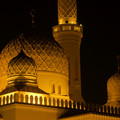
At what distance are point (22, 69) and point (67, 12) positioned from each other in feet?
35.5

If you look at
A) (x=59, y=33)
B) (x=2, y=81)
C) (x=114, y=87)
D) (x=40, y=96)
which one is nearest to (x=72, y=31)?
(x=59, y=33)

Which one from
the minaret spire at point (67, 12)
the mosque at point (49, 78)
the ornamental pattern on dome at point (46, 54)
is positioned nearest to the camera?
the mosque at point (49, 78)

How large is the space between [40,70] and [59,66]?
147 cm

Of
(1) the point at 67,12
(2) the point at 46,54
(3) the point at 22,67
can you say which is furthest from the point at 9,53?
(1) the point at 67,12

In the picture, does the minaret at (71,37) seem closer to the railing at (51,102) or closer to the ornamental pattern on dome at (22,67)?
the railing at (51,102)

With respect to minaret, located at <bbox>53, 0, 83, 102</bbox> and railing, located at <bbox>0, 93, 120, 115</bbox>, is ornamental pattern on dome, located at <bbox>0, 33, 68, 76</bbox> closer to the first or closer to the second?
minaret, located at <bbox>53, 0, 83, 102</bbox>

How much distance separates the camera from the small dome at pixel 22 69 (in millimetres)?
31609

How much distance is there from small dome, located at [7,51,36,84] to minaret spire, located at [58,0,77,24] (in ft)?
31.2

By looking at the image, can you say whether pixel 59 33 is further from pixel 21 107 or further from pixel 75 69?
pixel 21 107

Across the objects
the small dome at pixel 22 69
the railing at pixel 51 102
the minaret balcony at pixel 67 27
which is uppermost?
the minaret balcony at pixel 67 27

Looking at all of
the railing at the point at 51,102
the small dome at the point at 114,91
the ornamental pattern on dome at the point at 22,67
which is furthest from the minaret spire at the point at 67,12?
the railing at the point at 51,102

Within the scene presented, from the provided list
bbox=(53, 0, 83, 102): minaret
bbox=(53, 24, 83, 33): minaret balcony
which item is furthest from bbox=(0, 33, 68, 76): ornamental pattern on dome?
bbox=(53, 24, 83, 33): minaret balcony

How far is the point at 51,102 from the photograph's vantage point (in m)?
31.3

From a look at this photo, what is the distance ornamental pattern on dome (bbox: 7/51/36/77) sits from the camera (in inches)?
1251
